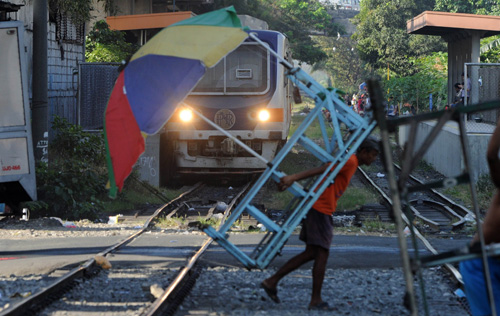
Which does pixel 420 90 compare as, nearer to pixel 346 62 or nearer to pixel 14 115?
pixel 14 115

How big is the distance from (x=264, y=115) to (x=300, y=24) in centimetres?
3535

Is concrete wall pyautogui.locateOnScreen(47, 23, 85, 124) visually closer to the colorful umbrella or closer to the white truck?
the white truck

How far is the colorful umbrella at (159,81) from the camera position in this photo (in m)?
5.73

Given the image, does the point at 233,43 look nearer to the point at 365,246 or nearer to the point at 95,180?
the point at 365,246

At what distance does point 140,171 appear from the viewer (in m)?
17.0

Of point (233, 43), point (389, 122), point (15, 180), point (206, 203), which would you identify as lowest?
point (206, 203)

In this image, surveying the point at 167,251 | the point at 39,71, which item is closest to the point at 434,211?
the point at 167,251

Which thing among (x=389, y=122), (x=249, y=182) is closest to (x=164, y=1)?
(x=249, y=182)

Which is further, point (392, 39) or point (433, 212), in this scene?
point (392, 39)

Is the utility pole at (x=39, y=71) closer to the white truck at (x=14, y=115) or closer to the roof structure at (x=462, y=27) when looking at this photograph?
the white truck at (x=14, y=115)

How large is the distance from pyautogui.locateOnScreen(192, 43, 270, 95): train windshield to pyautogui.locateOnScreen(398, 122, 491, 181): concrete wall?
10.4 ft

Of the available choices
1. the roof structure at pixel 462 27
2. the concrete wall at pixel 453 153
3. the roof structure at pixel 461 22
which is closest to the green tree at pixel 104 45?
the concrete wall at pixel 453 153

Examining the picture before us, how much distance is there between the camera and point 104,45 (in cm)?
2366

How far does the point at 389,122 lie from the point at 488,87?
14.2 m
